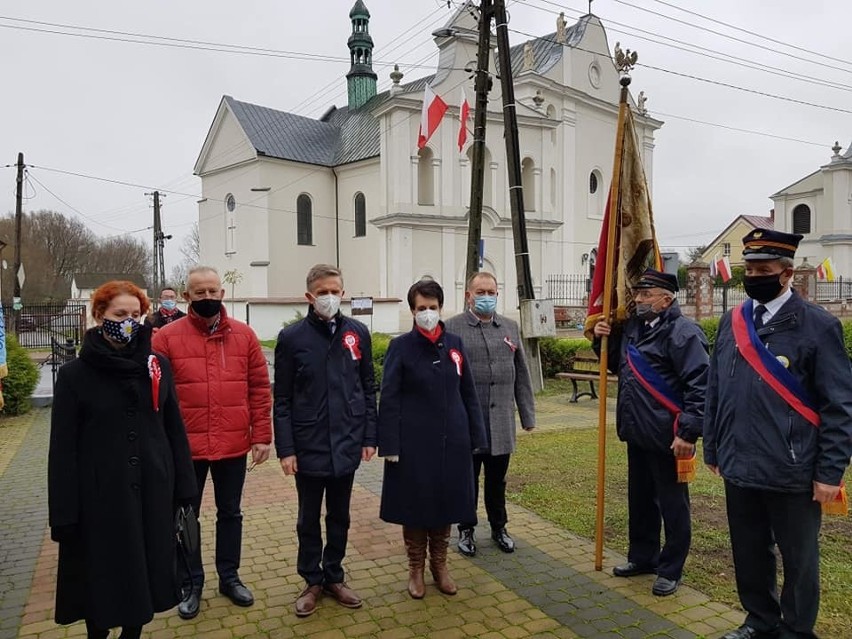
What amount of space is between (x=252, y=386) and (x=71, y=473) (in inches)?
55.6

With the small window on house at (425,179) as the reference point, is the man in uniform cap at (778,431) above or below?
below

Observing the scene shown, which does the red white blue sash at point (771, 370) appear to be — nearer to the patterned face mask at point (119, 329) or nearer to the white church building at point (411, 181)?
the patterned face mask at point (119, 329)

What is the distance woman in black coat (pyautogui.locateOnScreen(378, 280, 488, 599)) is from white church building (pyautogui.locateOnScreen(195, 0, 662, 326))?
24.5 meters

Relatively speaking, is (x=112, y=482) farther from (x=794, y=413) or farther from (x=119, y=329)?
(x=794, y=413)

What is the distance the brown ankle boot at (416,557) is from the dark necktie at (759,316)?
234 cm

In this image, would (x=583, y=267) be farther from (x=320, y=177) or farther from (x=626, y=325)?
(x=626, y=325)

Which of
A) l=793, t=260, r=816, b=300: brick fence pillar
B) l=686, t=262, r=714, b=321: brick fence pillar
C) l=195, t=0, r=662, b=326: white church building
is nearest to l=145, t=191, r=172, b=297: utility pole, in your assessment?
l=195, t=0, r=662, b=326: white church building

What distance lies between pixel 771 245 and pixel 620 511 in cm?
333

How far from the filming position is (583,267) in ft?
126

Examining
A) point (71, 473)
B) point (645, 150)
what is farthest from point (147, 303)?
point (645, 150)

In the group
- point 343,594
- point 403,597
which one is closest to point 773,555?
point 403,597

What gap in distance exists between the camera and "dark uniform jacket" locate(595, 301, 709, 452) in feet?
13.6

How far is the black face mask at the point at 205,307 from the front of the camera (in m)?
4.16

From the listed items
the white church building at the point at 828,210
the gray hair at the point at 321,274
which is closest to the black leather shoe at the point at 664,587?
the gray hair at the point at 321,274
